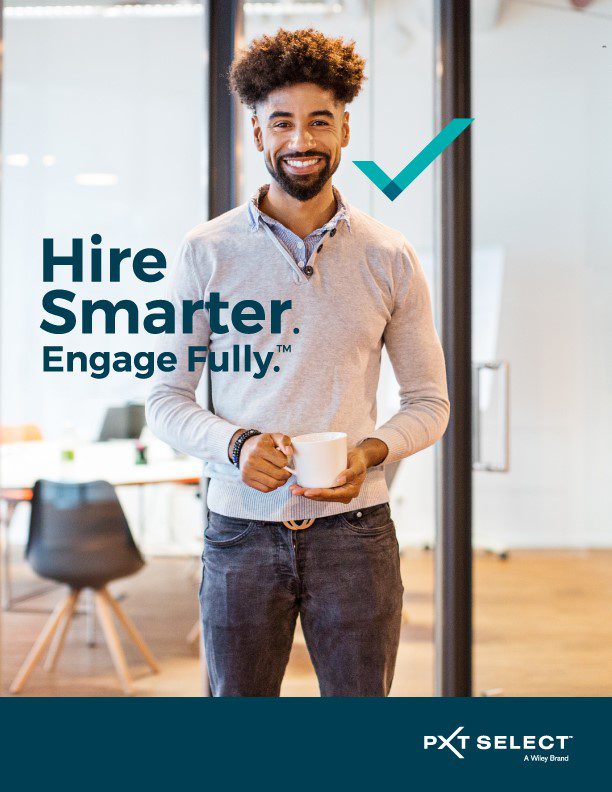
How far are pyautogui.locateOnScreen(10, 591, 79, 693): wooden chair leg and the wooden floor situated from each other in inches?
0.8

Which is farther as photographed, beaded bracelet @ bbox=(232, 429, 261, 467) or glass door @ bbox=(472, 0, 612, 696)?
glass door @ bbox=(472, 0, 612, 696)

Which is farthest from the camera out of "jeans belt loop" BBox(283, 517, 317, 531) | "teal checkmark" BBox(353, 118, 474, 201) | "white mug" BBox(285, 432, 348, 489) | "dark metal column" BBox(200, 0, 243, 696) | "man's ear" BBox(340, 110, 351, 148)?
A: "dark metal column" BBox(200, 0, 243, 696)

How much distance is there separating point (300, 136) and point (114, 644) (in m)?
1.51

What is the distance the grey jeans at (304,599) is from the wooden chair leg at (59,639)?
881 mm

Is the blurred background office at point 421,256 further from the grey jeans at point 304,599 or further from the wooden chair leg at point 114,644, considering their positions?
the grey jeans at point 304,599

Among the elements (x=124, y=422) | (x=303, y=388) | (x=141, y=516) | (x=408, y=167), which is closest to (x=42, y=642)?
(x=141, y=516)

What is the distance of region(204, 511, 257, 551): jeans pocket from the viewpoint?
1.49 meters

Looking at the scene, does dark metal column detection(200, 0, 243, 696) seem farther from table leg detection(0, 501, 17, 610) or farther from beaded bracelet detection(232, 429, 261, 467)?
beaded bracelet detection(232, 429, 261, 467)

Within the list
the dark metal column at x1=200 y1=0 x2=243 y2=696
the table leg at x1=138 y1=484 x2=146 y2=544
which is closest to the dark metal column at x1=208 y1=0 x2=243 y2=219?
the dark metal column at x1=200 y1=0 x2=243 y2=696

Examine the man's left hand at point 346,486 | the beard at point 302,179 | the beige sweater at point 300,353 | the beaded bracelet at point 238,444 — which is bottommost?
the man's left hand at point 346,486

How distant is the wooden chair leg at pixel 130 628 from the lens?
2.31 metres
